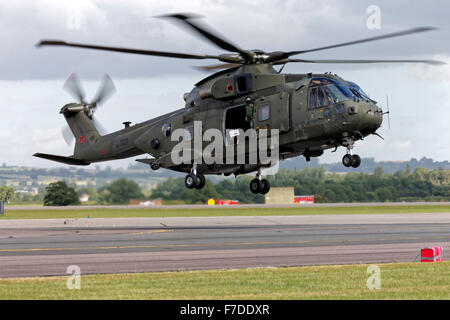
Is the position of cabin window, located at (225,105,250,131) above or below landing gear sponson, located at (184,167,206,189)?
above

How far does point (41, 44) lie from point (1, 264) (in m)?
7.54

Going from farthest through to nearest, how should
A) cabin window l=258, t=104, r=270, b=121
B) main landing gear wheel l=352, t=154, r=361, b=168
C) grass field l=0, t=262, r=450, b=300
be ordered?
cabin window l=258, t=104, r=270, b=121 < main landing gear wheel l=352, t=154, r=361, b=168 < grass field l=0, t=262, r=450, b=300

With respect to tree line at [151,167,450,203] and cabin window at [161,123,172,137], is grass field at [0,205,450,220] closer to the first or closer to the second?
tree line at [151,167,450,203]

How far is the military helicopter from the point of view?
80.1ft

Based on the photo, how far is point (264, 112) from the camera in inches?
1056

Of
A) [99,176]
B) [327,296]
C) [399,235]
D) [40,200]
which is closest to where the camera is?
[327,296]

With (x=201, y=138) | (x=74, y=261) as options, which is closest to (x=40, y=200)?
(x=201, y=138)

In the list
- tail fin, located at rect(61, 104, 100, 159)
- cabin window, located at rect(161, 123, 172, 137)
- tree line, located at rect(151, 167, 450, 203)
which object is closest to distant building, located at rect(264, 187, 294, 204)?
tree line, located at rect(151, 167, 450, 203)

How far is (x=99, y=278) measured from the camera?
17.4 metres

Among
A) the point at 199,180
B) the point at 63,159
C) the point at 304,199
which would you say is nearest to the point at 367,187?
the point at 304,199

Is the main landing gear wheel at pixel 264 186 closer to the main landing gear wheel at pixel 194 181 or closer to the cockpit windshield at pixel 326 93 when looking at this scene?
the main landing gear wheel at pixel 194 181

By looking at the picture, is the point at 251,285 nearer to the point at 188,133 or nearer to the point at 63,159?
the point at 188,133

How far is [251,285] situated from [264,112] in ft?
39.4
